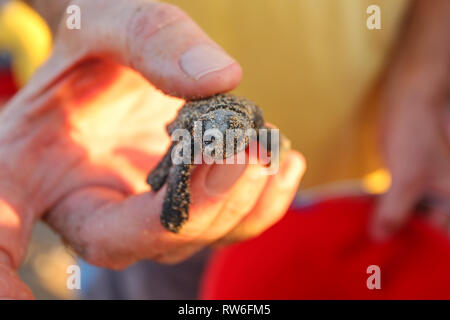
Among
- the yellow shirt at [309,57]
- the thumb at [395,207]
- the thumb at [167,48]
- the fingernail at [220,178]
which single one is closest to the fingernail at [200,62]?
the thumb at [167,48]

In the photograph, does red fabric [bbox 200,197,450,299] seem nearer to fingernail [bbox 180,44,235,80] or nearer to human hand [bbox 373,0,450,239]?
human hand [bbox 373,0,450,239]

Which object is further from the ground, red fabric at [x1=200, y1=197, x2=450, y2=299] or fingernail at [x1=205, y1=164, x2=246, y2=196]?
fingernail at [x1=205, y1=164, x2=246, y2=196]

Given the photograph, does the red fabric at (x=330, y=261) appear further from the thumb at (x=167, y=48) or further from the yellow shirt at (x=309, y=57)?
the thumb at (x=167, y=48)

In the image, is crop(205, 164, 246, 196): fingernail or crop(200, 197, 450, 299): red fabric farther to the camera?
crop(200, 197, 450, 299): red fabric

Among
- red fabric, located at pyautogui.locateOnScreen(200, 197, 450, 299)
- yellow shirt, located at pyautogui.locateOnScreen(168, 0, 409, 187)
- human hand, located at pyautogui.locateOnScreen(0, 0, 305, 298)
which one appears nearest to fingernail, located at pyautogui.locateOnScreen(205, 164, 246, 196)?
human hand, located at pyautogui.locateOnScreen(0, 0, 305, 298)

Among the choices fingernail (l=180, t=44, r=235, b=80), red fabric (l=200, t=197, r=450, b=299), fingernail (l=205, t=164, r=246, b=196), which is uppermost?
fingernail (l=180, t=44, r=235, b=80)

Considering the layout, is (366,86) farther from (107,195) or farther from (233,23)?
(107,195)

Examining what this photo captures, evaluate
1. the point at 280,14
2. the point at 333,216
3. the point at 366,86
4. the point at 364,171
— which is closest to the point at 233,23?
the point at 280,14

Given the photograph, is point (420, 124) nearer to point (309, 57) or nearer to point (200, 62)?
point (309, 57)
